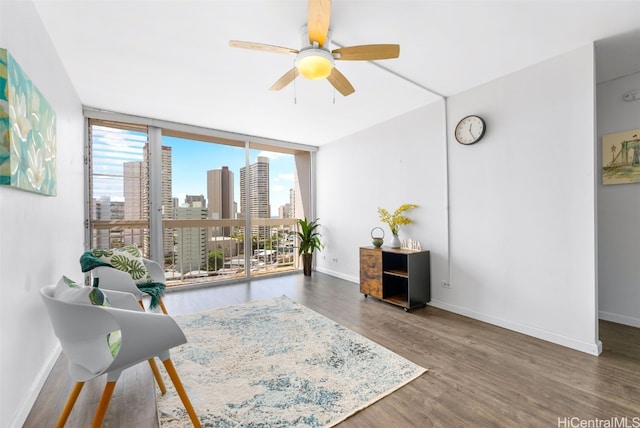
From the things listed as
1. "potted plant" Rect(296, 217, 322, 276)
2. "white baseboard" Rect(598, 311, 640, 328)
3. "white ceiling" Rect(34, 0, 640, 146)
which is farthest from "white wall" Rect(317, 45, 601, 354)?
"potted plant" Rect(296, 217, 322, 276)

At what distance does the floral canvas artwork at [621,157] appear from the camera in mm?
2658

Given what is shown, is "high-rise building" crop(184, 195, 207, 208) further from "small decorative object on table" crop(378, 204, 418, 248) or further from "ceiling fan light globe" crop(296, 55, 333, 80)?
"ceiling fan light globe" crop(296, 55, 333, 80)

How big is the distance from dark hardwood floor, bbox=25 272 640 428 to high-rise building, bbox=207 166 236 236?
2.72 m

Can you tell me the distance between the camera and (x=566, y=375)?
1.91m

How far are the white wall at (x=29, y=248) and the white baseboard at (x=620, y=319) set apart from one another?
4.69m

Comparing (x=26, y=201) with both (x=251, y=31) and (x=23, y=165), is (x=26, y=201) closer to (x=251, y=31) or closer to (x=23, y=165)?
(x=23, y=165)

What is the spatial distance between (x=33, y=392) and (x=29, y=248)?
870 mm

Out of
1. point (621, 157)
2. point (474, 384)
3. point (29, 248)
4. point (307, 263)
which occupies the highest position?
point (621, 157)

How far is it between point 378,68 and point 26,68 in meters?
2.52

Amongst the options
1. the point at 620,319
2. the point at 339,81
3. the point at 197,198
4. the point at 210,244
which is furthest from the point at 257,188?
the point at 620,319

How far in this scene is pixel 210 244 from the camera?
184 inches

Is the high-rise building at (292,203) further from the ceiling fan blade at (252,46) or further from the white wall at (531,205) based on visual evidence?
the ceiling fan blade at (252,46)

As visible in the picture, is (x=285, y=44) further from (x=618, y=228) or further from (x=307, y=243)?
(x=618, y=228)

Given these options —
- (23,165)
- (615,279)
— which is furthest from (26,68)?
(615,279)
